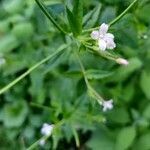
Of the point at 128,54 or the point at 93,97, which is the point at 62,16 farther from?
the point at 128,54

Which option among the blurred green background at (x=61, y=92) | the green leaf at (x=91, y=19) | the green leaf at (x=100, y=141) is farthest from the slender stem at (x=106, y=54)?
the green leaf at (x=100, y=141)

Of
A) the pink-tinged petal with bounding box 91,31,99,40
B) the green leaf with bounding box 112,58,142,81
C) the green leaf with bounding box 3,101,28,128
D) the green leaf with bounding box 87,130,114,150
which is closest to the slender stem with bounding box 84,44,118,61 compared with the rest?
the pink-tinged petal with bounding box 91,31,99,40

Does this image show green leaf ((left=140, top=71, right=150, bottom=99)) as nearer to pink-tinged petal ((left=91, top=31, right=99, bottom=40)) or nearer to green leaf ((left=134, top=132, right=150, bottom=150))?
green leaf ((left=134, top=132, right=150, bottom=150))

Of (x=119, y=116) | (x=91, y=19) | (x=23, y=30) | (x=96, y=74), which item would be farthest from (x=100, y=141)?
(x=91, y=19)

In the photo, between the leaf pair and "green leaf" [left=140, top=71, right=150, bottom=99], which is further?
"green leaf" [left=140, top=71, right=150, bottom=99]

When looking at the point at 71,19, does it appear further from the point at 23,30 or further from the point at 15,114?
the point at 15,114

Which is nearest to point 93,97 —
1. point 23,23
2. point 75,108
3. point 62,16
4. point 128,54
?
point 62,16

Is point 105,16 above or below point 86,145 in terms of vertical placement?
above
